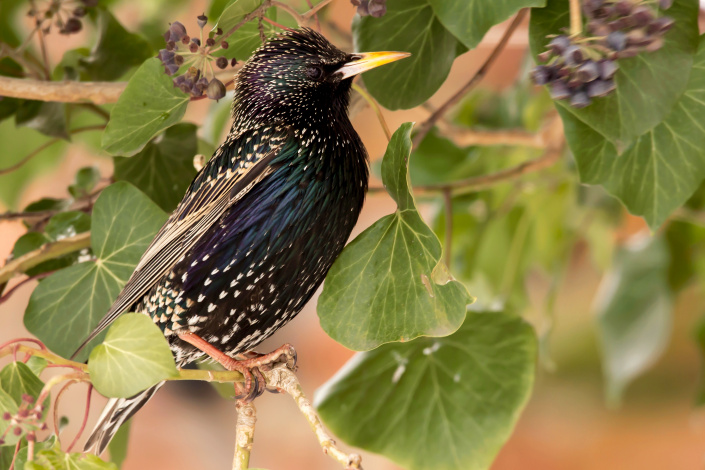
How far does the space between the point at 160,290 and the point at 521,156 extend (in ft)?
3.93

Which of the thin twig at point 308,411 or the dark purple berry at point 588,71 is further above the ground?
the dark purple berry at point 588,71

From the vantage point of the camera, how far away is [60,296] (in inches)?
34.8

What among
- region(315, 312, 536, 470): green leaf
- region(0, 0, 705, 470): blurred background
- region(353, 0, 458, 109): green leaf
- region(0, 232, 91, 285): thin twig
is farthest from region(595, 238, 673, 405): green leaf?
→ region(0, 0, 705, 470): blurred background

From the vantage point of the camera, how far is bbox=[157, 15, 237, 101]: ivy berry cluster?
0.72m

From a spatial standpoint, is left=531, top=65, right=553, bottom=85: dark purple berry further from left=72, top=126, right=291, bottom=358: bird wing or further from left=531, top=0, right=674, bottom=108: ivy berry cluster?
left=72, top=126, right=291, bottom=358: bird wing

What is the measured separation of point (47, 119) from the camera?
1.06m

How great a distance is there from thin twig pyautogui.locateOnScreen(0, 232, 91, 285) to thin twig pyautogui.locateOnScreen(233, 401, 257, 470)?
0.31 m

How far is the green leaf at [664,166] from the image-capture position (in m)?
0.80

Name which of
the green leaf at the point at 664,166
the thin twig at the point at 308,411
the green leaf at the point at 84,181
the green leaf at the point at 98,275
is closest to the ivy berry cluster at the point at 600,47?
the green leaf at the point at 664,166

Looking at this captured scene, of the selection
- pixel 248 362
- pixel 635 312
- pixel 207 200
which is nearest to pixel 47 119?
pixel 207 200

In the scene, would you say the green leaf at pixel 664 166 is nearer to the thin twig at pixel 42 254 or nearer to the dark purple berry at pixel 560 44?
the dark purple berry at pixel 560 44

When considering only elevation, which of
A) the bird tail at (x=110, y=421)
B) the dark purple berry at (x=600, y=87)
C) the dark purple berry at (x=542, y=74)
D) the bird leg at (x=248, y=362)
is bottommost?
the bird tail at (x=110, y=421)

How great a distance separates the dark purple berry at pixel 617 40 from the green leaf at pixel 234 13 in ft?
1.12

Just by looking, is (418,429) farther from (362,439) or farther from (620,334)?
(620,334)
